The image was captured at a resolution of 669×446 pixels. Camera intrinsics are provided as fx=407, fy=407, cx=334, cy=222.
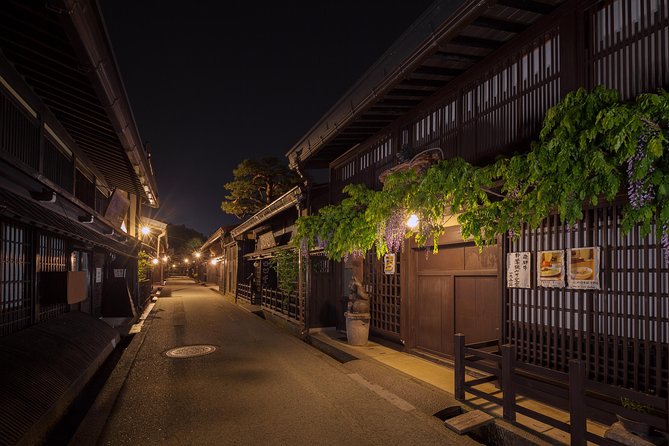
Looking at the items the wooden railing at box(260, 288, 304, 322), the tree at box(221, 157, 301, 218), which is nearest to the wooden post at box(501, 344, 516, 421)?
the wooden railing at box(260, 288, 304, 322)

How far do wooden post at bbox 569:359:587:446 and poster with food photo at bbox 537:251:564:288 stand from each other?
6.39ft

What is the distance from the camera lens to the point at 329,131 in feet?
45.3

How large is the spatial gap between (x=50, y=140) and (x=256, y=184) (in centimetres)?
3434

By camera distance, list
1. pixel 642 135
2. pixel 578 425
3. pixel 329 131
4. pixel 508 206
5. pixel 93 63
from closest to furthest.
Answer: pixel 642 135 < pixel 578 425 < pixel 93 63 < pixel 508 206 < pixel 329 131

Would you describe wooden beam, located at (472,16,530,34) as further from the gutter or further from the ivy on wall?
the ivy on wall

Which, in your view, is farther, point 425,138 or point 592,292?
point 425,138

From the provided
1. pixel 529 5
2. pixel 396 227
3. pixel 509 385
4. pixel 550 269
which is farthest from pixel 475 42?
pixel 509 385

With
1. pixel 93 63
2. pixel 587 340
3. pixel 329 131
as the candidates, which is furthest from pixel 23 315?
pixel 587 340

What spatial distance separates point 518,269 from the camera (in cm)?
775

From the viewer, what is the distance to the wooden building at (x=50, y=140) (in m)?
5.42

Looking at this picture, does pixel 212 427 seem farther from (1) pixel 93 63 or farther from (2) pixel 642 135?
(2) pixel 642 135

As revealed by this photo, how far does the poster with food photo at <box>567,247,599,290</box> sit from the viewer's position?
6363 millimetres

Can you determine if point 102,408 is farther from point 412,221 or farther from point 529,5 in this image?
point 529,5

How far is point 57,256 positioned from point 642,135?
12745mm
